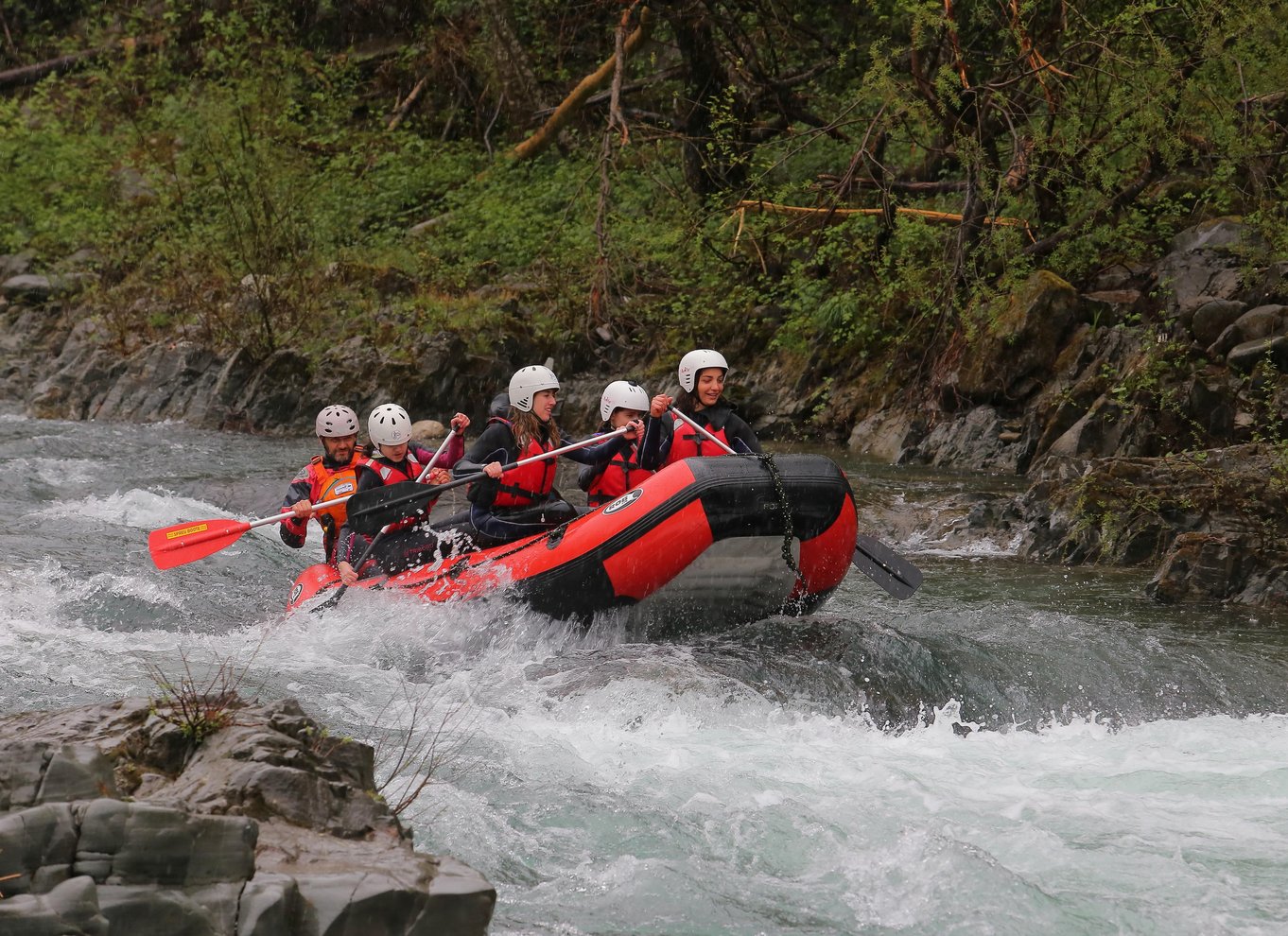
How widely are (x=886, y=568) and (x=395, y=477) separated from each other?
2653 mm

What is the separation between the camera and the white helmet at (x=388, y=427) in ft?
23.8

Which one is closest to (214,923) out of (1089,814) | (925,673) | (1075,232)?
(1089,814)

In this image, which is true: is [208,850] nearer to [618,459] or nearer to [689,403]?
[618,459]

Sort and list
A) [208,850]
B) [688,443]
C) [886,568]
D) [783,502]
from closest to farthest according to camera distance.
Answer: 1. [208,850]
2. [783,502]
3. [886,568]
4. [688,443]

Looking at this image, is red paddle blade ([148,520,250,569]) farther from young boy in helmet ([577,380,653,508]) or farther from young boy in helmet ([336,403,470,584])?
young boy in helmet ([577,380,653,508])

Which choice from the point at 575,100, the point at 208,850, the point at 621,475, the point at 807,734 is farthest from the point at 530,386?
the point at 575,100

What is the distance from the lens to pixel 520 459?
22.0 feet

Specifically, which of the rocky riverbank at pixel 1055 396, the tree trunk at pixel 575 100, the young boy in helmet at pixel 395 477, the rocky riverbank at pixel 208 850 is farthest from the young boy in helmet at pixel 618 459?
the tree trunk at pixel 575 100

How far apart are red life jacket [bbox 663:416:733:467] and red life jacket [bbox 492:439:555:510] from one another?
61cm

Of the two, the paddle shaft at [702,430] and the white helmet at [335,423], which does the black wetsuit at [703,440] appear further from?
the white helmet at [335,423]

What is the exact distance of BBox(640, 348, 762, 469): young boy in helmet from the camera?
6.81 metres

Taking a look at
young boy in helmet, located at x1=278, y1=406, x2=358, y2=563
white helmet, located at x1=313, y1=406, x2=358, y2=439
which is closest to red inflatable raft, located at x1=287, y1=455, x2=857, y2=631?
young boy in helmet, located at x1=278, y1=406, x2=358, y2=563

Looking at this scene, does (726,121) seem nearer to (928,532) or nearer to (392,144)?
(928,532)

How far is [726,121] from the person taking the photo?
13.8 metres
